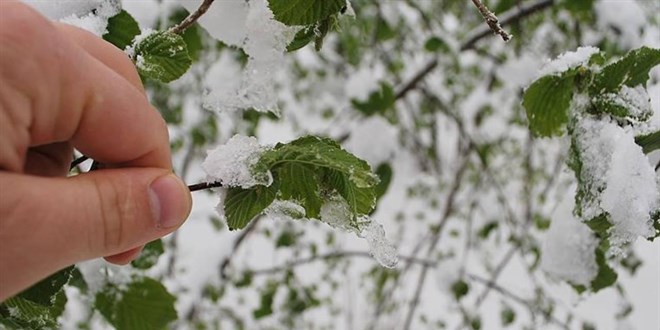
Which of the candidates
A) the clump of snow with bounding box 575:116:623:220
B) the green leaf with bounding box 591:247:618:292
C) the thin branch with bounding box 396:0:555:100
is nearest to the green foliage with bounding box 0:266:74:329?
the clump of snow with bounding box 575:116:623:220

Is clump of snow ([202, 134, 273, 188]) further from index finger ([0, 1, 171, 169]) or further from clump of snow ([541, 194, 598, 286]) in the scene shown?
clump of snow ([541, 194, 598, 286])

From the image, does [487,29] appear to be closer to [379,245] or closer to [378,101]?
[378,101]

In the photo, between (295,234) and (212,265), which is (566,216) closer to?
(212,265)

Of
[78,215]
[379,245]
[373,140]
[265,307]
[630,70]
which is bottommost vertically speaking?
[78,215]

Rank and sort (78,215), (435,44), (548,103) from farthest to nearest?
(435,44), (548,103), (78,215)

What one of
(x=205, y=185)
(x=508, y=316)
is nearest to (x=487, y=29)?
(x=508, y=316)

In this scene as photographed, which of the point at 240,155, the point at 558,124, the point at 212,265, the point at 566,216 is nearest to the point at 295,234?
the point at 212,265
